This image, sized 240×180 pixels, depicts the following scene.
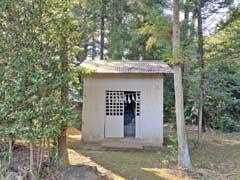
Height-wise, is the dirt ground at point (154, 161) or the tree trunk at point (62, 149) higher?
the tree trunk at point (62, 149)

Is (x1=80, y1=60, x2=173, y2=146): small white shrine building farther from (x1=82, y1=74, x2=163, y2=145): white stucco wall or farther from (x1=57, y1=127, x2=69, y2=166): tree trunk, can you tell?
(x1=57, y1=127, x2=69, y2=166): tree trunk

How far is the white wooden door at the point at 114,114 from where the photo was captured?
11969mm

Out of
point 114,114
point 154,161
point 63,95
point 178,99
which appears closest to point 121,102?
point 114,114

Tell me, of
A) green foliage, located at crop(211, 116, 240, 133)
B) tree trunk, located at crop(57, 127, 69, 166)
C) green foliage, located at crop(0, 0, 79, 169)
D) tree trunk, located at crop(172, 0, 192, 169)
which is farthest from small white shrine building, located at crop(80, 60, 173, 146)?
green foliage, located at crop(211, 116, 240, 133)

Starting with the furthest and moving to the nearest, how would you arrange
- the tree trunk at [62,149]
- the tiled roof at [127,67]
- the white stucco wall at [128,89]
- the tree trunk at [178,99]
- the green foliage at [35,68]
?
the white stucco wall at [128,89] < the tiled roof at [127,67] < the tree trunk at [178,99] < the tree trunk at [62,149] < the green foliage at [35,68]

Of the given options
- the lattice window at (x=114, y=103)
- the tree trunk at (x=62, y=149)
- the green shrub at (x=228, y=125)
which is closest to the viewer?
the tree trunk at (x=62, y=149)

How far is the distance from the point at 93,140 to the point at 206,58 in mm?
5418

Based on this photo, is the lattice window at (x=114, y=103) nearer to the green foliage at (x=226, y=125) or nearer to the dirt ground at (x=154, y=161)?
the dirt ground at (x=154, y=161)

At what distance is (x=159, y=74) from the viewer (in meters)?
11.8

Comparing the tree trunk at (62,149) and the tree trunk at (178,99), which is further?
the tree trunk at (178,99)

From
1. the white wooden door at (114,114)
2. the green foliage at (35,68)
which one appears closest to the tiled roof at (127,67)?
the white wooden door at (114,114)

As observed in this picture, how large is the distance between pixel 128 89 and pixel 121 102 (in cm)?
59

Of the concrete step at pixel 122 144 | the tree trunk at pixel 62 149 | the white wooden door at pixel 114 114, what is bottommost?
the concrete step at pixel 122 144

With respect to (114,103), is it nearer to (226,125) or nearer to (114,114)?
(114,114)
